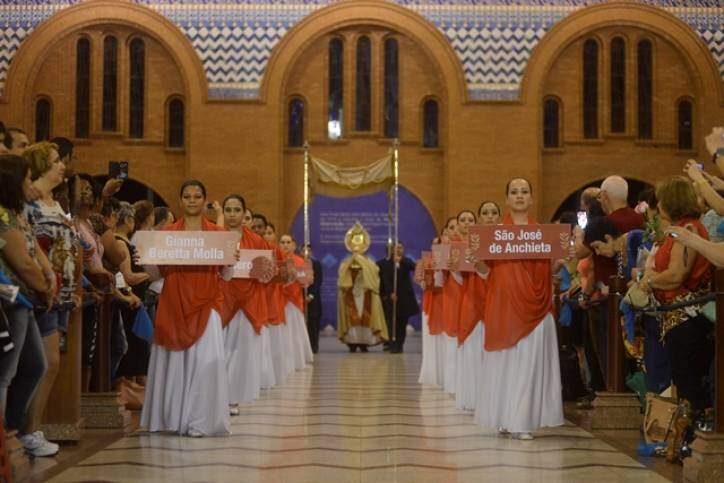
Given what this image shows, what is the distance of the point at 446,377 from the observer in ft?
42.9

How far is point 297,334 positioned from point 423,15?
11.3 meters

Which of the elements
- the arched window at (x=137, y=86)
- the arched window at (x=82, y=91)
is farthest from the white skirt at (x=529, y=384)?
the arched window at (x=82, y=91)

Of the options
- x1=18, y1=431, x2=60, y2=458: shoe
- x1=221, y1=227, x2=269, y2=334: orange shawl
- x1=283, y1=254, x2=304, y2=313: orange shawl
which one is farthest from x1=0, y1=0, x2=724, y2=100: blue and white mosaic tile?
x1=18, y1=431, x2=60, y2=458: shoe

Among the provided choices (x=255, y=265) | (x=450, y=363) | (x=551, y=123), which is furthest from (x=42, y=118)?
(x=255, y=265)

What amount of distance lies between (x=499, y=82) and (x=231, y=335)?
640 inches

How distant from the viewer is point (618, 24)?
26.0 m

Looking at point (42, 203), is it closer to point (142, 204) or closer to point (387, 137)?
point (142, 204)

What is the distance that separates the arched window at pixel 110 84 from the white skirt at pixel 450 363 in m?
15.2

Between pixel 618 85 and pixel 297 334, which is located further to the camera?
pixel 618 85

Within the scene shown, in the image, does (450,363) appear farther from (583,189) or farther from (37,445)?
(583,189)

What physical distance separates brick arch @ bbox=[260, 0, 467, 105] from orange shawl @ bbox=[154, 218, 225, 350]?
683 inches

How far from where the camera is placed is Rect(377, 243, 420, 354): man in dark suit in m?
21.0

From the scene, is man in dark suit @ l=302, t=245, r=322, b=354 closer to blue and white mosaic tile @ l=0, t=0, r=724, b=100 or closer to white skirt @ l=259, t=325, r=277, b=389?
blue and white mosaic tile @ l=0, t=0, r=724, b=100

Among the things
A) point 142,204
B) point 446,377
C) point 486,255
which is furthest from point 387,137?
point 486,255
